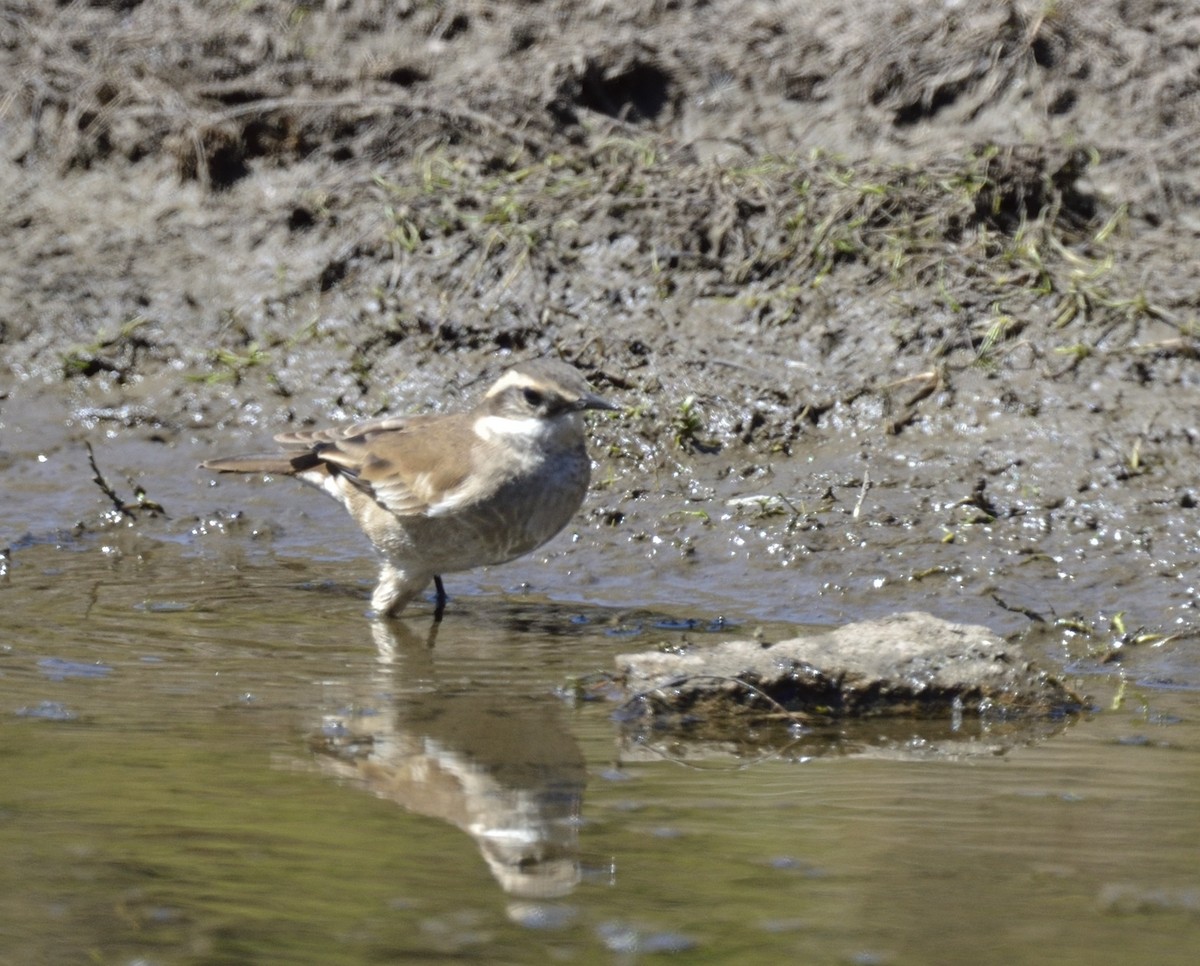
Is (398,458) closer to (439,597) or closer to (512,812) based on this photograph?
(439,597)

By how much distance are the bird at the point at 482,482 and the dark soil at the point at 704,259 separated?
0.81 meters

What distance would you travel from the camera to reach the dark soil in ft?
27.5

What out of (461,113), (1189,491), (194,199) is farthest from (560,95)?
(1189,491)

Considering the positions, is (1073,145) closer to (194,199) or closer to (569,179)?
(569,179)

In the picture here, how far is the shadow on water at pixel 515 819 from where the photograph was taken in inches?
168

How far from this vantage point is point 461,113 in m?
10.9

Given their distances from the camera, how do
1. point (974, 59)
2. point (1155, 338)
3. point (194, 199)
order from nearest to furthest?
point (1155, 338)
point (974, 59)
point (194, 199)

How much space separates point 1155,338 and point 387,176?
15.2 ft

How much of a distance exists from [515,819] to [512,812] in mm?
68

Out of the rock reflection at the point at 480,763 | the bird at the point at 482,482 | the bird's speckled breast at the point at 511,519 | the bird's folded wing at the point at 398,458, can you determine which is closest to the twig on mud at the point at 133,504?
the bird's folded wing at the point at 398,458

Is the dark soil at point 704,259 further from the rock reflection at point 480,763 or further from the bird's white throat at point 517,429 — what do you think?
the rock reflection at point 480,763

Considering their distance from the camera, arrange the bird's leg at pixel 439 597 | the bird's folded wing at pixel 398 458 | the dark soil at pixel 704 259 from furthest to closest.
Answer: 1. the dark soil at pixel 704 259
2. the bird's leg at pixel 439 597
3. the bird's folded wing at pixel 398 458

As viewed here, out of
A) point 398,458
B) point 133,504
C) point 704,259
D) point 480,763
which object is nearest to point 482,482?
point 398,458

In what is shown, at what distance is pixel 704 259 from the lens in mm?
9906
